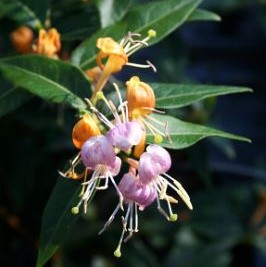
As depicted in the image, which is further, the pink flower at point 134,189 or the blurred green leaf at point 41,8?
the blurred green leaf at point 41,8

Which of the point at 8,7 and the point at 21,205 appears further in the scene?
the point at 21,205

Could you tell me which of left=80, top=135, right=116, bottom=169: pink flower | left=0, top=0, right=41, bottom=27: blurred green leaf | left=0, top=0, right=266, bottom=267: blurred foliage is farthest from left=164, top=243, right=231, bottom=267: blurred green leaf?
left=80, top=135, right=116, bottom=169: pink flower

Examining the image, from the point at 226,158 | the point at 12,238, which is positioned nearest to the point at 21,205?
the point at 12,238

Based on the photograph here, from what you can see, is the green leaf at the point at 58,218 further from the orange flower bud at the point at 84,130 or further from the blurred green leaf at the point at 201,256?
the blurred green leaf at the point at 201,256

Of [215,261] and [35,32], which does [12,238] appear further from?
[35,32]

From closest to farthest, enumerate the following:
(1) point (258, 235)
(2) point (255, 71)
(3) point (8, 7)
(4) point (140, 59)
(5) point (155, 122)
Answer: (5) point (155, 122) → (3) point (8, 7) → (1) point (258, 235) → (4) point (140, 59) → (2) point (255, 71)

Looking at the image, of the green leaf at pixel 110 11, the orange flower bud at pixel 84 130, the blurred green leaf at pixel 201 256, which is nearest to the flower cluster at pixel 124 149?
the orange flower bud at pixel 84 130
